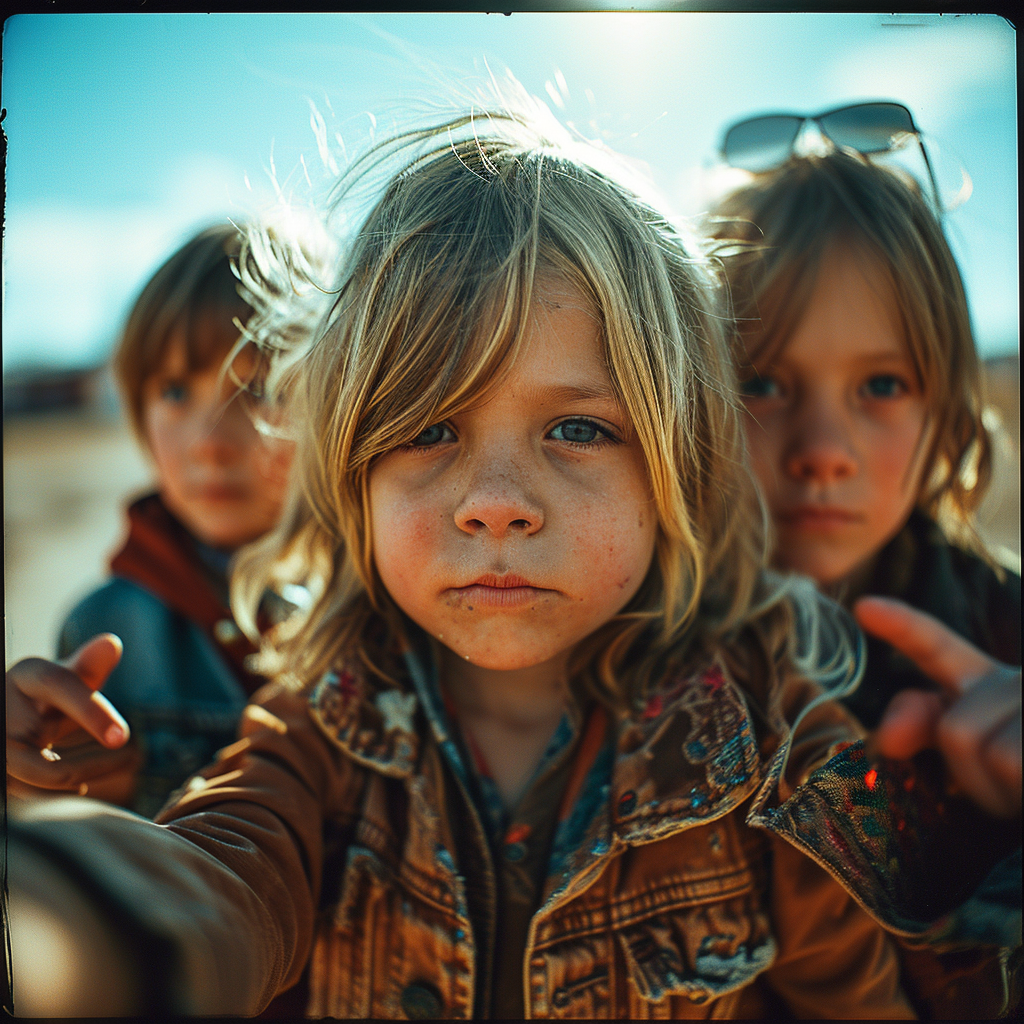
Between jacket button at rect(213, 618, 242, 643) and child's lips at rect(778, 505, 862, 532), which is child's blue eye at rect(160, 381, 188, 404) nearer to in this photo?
jacket button at rect(213, 618, 242, 643)

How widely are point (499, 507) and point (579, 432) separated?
0.47ft

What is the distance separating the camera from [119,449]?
5.00 meters

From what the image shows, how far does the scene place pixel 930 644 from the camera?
1026 mm

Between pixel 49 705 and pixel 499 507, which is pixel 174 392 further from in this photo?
pixel 499 507

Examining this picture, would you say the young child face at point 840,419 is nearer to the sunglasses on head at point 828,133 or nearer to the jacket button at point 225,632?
the sunglasses on head at point 828,133

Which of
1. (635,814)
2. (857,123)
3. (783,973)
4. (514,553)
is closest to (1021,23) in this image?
(857,123)

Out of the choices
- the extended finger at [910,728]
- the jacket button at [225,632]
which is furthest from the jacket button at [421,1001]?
the jacket button at [225,632]

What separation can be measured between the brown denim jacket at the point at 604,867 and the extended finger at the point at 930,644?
127mm

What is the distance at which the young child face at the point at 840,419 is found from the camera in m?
1.21

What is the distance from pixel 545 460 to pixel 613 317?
0.18 metres

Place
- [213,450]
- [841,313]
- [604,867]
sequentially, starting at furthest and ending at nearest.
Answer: [213,450]
[841,313]
[604,867]

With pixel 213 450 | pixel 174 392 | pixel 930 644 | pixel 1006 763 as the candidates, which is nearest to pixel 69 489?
pixel 174 392

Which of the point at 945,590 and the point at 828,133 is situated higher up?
the point at 828,133

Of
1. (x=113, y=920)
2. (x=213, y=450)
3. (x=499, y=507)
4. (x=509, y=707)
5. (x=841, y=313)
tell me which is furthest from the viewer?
(x=213, y=450)
